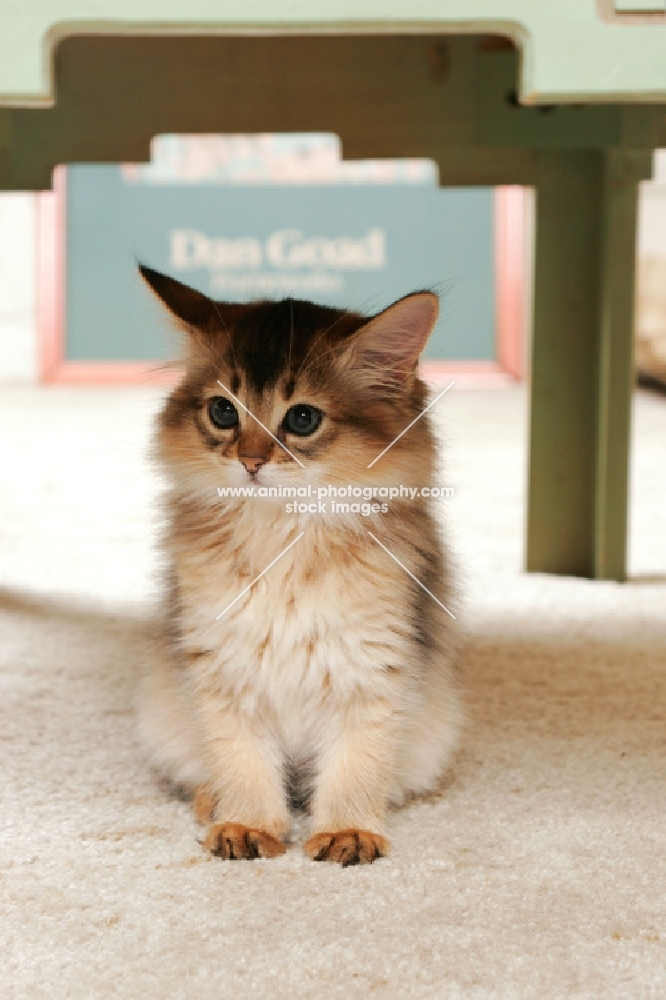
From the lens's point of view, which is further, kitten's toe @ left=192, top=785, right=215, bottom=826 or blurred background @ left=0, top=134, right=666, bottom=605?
blurred background @ left=0, top=134, right=666, bottom=605

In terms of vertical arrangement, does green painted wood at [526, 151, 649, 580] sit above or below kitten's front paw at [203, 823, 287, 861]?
above

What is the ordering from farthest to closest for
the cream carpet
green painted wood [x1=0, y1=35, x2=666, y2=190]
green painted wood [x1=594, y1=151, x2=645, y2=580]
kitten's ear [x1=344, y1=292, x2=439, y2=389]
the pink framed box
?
the pink framed box, green painted wood [x1=594, y1=151, x2=645, y2=580], green painted wood [x1=0, y1=35, x2=666, y2=190], kitten's ear [x1=344, y1=292, x2=439, y2=389], the cream carpet

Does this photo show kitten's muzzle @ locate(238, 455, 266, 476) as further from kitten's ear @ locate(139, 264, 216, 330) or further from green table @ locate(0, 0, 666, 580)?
green table @ locate(0, 0, 666, 580)

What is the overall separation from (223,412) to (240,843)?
0.38 m

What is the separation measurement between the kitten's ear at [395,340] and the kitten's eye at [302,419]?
6cm

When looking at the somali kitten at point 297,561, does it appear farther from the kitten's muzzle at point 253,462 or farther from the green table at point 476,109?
the green table at point 476,109

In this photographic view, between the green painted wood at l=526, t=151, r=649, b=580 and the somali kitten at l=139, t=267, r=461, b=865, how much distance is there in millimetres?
968

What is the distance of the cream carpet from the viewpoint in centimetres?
82

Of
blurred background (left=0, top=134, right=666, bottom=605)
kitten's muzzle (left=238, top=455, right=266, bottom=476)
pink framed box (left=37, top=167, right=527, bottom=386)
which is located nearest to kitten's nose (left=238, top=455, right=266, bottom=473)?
kitten's muzzle (left=238, top=455, right=266, bottom=476)

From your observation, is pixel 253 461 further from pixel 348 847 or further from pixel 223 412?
pixel 348 847

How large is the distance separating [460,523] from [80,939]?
1.72 m

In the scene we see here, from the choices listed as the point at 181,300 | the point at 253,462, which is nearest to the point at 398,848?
the point at 253,462

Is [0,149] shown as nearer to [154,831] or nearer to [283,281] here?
[154,831]

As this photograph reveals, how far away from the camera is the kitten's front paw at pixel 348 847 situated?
3.31 ft
